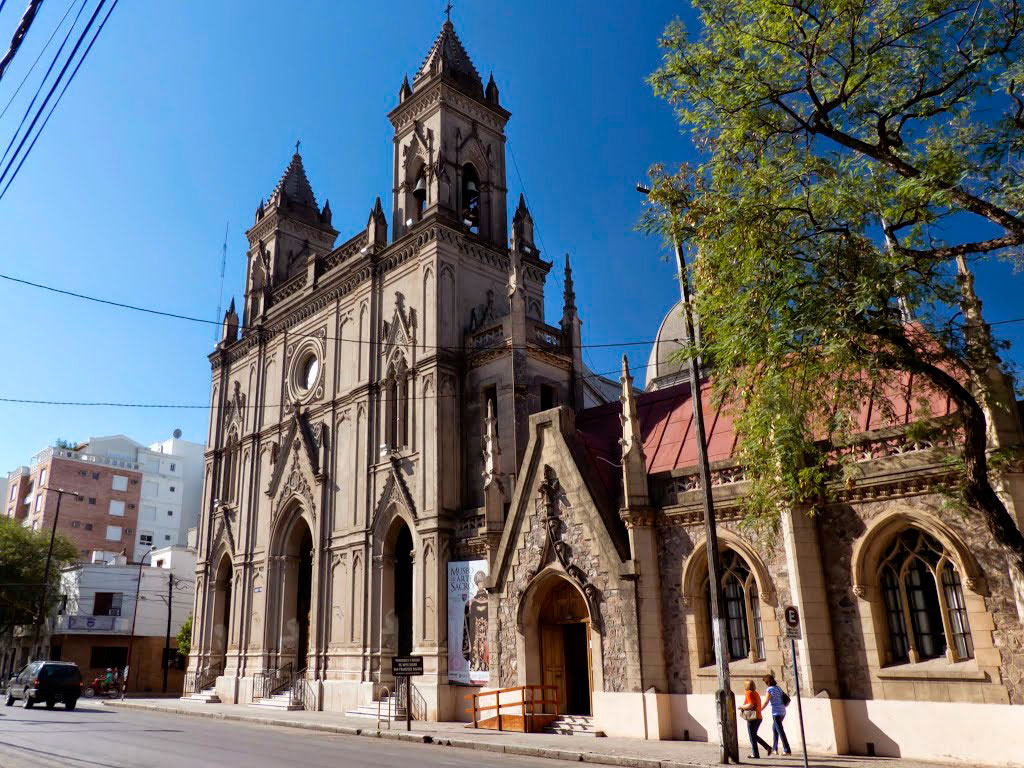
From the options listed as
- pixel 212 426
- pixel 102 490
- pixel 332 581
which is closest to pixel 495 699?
pixel 332 581

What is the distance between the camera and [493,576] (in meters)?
21.8

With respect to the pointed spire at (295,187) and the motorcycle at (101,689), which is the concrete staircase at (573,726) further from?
the motorcycle at (101,689)

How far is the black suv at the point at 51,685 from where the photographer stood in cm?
2878

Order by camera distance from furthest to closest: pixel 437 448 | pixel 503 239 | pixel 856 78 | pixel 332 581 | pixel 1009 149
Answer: pixel 503 239
pixel 332 581
pixel 437 448
pixel 856 78
pixel 1009 149

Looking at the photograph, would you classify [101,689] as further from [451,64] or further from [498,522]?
[451,64]

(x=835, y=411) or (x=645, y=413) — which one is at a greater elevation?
(x=645, y=413)

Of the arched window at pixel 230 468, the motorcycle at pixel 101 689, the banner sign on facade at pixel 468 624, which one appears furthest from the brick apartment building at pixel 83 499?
the banner sign on facade at pixel 468 624

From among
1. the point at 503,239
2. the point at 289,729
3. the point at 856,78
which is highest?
the point at 503,239

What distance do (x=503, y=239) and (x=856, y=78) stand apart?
1923 cm

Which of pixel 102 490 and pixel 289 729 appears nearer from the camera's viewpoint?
pixel 289 729

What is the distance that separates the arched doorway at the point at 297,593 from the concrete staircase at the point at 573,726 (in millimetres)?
14051

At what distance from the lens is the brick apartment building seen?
66.6 metres

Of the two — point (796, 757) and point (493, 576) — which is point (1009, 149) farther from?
point (493, 576)

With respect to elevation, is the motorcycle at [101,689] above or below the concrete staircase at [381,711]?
below
